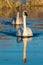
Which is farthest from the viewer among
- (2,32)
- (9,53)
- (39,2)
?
(39,2)

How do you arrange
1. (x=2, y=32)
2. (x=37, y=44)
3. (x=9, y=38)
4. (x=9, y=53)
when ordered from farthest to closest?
(x=2, y=32) < (x=9, y=38) < (x=37, y=44) < (x=9, y=53)

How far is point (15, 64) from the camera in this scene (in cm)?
1259

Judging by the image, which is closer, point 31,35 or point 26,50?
point 26,50

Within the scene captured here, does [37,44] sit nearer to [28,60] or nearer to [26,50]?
[26,50]

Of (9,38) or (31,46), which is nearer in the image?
(31,46)

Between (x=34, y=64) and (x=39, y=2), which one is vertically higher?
(x=34, y=64)

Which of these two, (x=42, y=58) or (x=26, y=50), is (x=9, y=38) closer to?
(x=26, y=50)

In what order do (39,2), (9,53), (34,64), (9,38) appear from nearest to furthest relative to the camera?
(34,64) → (9,53) → (9,38) → (39,2)

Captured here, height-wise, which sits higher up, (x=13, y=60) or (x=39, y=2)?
(x=13, y=60)

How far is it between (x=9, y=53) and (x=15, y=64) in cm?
210

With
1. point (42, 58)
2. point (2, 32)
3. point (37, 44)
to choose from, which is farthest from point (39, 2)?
point (42, 58)

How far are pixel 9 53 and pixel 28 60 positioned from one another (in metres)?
1.50

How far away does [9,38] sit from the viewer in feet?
62.2

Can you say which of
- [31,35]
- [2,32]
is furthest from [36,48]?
[2,32]
